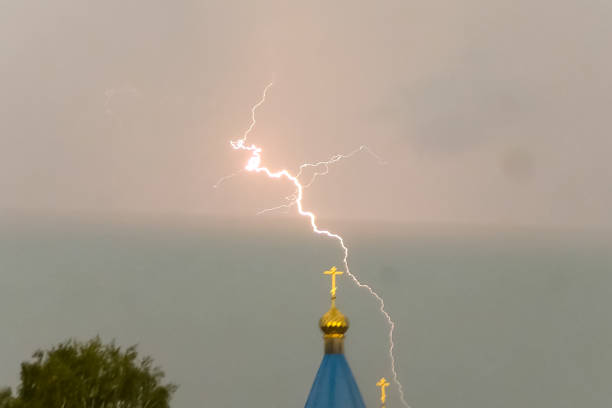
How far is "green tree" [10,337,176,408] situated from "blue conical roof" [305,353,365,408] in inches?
216

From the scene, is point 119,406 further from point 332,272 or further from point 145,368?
point 332,272

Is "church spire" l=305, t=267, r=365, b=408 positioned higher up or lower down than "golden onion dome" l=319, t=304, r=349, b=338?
lower down

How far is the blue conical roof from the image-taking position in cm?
2783

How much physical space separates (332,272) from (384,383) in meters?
3.60

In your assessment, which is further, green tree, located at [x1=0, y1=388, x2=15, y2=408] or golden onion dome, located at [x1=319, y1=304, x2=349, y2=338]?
golden onion dome, located at [x1=319, y1=304, x2=349, y2=338]

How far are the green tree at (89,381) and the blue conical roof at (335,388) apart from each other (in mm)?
5480

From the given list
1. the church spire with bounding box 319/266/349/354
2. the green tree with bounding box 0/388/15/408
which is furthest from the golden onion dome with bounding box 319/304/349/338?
the green tree with bounding box 0/388/15/408

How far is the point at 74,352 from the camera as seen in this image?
3020 centimetres

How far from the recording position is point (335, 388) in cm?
2805

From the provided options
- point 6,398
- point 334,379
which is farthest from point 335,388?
point 6,398

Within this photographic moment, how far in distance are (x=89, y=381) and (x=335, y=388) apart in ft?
A: 21.7

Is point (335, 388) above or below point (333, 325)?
below

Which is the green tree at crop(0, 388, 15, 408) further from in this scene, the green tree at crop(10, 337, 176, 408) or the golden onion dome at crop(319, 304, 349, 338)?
the golden onion dome at crop(319, 304, 349, 338)

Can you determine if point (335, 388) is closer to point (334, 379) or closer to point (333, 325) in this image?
point (334, 379)
